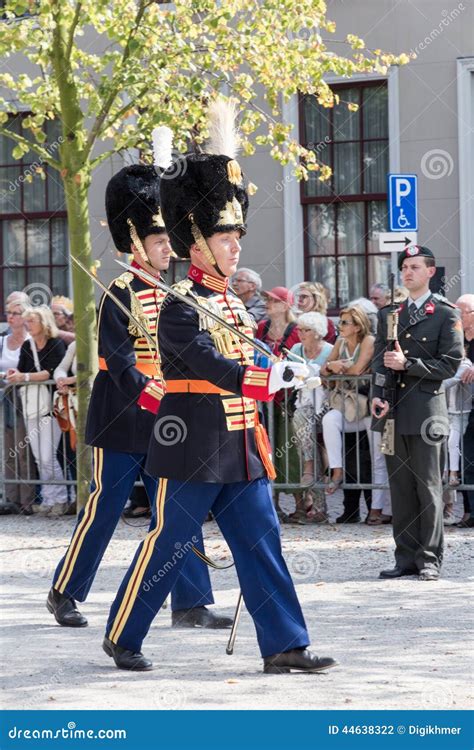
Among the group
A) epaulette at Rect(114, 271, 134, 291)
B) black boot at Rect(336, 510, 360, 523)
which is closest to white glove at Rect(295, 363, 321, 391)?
epaulette at Rect(114, 271, 134, 291)

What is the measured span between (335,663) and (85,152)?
5850 millimetres

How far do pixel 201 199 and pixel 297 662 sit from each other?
6.31 feet

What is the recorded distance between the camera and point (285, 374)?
19.1 ft

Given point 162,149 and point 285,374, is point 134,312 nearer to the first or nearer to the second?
Result: point 162,149

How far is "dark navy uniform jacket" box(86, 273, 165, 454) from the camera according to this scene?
7172mm

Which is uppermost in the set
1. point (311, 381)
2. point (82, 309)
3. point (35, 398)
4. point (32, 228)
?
point (32, 228)

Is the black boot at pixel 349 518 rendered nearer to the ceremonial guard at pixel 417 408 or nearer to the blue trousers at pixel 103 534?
the ceremonial guard at pixel 417 408

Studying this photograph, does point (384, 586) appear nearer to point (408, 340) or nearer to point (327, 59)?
point (408, 340)

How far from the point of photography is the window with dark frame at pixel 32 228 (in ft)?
58.6

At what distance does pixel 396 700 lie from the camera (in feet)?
18.4

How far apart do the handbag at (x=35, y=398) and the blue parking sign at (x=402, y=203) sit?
324 cm

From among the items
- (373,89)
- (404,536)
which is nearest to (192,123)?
(404,536)

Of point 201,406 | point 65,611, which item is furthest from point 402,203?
point 201,406

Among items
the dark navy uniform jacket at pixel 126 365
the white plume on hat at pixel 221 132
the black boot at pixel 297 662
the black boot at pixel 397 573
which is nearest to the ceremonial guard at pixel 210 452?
the black boot at pixel 297 662
